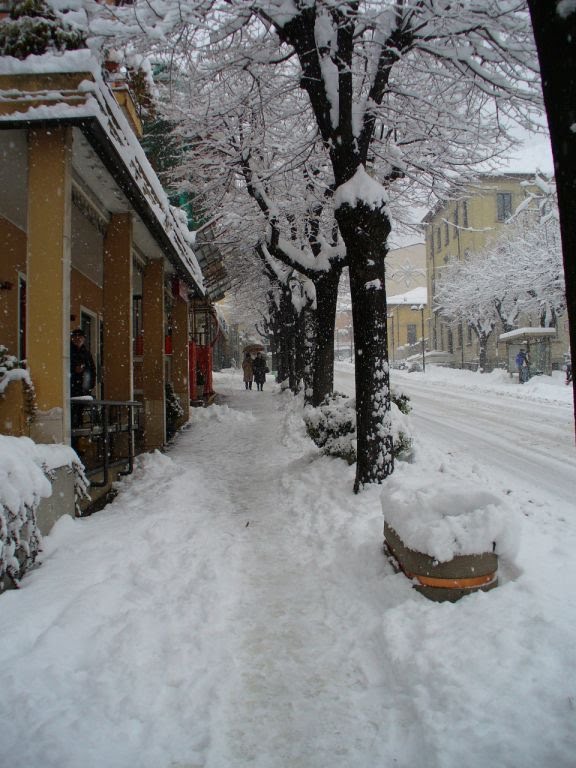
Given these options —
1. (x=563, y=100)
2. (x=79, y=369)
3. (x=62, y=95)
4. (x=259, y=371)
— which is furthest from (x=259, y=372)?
(x=563, y=100)

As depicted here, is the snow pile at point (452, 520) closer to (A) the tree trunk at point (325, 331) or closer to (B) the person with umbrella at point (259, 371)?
(A) the tree trunk at point (325, 331)

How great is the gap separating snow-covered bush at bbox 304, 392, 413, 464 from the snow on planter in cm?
347

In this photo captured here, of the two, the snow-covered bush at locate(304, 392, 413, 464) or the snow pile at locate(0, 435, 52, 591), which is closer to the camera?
the snow pile at locate(0, 435, 52, 591)

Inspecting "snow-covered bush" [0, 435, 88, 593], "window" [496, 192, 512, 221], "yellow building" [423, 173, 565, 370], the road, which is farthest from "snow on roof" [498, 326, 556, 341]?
"snow-covered bush" [0, 435, 88, 593]

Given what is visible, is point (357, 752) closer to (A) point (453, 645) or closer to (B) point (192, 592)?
→ (A) point (453, 645)

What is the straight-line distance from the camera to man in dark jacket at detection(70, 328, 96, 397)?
664 cm

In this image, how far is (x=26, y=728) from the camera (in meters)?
2.27

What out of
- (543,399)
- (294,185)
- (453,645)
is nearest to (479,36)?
(294,185)

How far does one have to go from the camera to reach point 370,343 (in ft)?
20.5

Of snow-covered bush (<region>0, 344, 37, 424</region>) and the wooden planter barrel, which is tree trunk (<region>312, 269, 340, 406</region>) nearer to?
snow-covered bush (<region>0, 344, 37, 424</region>)

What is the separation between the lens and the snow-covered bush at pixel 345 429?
7.25 meters

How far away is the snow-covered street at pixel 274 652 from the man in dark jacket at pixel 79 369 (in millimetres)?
1903

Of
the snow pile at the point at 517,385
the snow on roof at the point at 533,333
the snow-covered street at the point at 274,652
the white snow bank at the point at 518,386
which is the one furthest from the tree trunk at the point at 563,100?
the snow on roof at the point at 533,333

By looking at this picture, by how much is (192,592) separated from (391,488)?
68.0 inches
